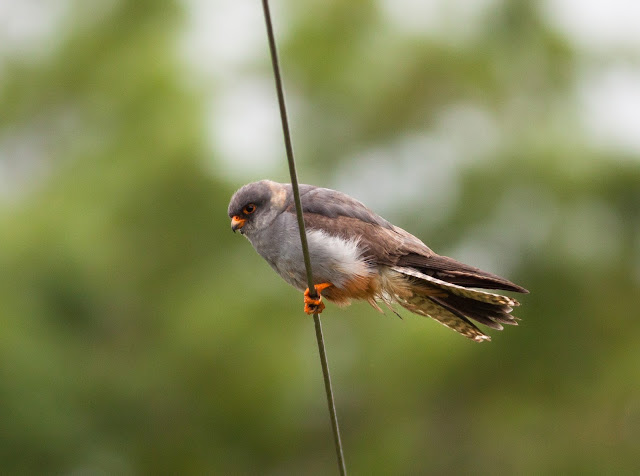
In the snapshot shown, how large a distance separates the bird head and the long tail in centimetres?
61

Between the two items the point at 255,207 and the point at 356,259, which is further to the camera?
the point at 255,207

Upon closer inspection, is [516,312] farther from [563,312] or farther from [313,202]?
[313,202]

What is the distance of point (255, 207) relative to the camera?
401 centimetres

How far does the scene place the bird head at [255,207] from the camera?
399cm

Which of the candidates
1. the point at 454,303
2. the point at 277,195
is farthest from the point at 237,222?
the point at 454,303

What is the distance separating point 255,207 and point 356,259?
0.55 m

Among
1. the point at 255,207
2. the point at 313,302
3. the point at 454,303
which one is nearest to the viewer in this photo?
the point at 313,302

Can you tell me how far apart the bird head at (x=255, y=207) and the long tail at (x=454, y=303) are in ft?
2.01

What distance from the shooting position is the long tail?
3592mm

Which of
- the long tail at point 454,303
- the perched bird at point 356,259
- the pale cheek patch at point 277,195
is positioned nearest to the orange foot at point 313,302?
the perched bird at point 356,259

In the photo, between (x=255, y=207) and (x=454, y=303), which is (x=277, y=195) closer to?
(x=255, y=207)

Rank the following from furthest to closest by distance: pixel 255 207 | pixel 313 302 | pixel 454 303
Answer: pixel 255 207, pixel 454 303, pixel 313 302

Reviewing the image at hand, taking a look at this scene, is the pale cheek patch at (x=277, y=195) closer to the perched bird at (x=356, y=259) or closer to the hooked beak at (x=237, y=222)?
the perched bird at (x=356, y=259)

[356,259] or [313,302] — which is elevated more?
[356,259]
